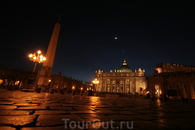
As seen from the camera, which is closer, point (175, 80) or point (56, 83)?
point (175, 80)

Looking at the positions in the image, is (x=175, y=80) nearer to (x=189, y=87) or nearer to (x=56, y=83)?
(x=189, y=87)

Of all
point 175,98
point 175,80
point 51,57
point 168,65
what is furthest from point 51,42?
point 168,65

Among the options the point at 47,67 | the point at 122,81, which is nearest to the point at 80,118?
the point at 47,67

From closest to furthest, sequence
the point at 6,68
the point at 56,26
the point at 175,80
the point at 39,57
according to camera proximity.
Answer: the point at 39,57 < the point at 56,26 < the point at 175,80 < the point at 6,68

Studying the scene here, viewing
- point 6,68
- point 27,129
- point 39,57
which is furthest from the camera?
point 6,68

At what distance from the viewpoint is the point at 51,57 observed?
13906 mm

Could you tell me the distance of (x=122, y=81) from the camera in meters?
70.9

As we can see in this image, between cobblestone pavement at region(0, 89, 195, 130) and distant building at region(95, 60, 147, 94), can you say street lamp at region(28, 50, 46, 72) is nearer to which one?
cobblestone pavement at region(0, 89, 195, 130)

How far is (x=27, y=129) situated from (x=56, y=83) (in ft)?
119

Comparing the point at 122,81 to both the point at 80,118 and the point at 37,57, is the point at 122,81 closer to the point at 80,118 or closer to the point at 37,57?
the point at 37,57

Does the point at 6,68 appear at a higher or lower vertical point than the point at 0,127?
higher

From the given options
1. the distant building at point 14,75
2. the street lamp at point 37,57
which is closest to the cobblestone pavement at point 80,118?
the street lamp at point 37,57

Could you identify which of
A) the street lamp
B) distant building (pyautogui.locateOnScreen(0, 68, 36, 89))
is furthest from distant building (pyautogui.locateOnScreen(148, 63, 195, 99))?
distant building (pyautogui.locateOnScreen(0, 68, 36, 89))

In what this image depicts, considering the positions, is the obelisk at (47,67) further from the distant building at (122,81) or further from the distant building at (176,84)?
the distant building at (122,81)
